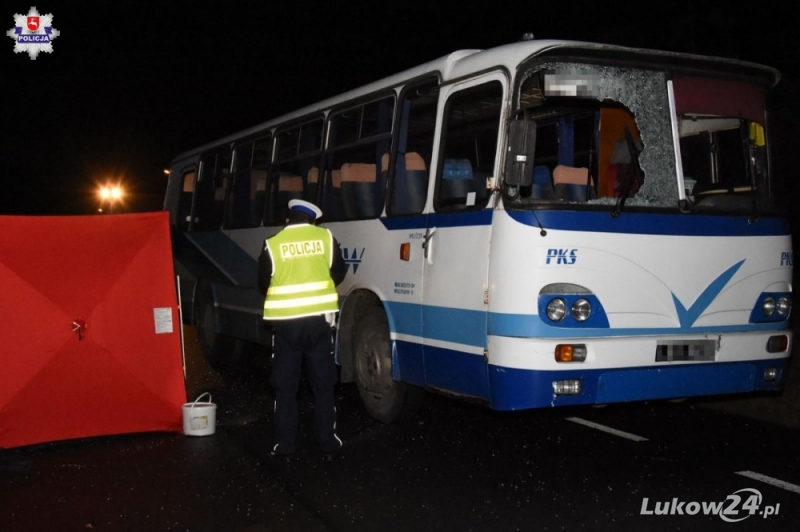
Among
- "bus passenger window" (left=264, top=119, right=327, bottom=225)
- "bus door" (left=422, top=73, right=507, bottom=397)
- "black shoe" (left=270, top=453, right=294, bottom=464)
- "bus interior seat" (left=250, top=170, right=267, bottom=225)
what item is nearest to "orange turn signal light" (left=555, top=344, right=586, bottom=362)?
"bus door" (left=422, top=73, right=507, bottom=397)

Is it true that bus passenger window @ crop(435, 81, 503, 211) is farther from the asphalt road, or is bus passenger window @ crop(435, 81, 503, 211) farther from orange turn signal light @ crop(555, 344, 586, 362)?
the asphalt road

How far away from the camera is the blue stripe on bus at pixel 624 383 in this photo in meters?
6.84

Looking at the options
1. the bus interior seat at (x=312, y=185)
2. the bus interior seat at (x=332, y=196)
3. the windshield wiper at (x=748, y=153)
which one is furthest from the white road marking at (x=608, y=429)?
the bus interior seat at (x=312, y=185)

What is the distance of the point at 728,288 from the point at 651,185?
963 mm

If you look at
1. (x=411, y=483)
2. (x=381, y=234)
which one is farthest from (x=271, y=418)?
(x=411, y=483)

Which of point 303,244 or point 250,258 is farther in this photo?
point 250,258

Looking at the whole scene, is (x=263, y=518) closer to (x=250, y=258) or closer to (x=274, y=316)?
(x=274, y=316)

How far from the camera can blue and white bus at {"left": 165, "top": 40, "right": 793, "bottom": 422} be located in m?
6.88

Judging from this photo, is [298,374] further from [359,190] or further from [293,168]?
[293,168]

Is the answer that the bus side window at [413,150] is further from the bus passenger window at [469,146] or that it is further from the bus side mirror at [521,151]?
the bus side mirror at [521,151]

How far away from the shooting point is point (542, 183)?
709cm

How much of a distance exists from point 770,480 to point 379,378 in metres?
3.27

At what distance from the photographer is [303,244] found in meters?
7.71

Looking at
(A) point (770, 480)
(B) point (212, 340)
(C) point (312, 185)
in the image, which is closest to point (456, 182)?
(C) point (312, 185)
